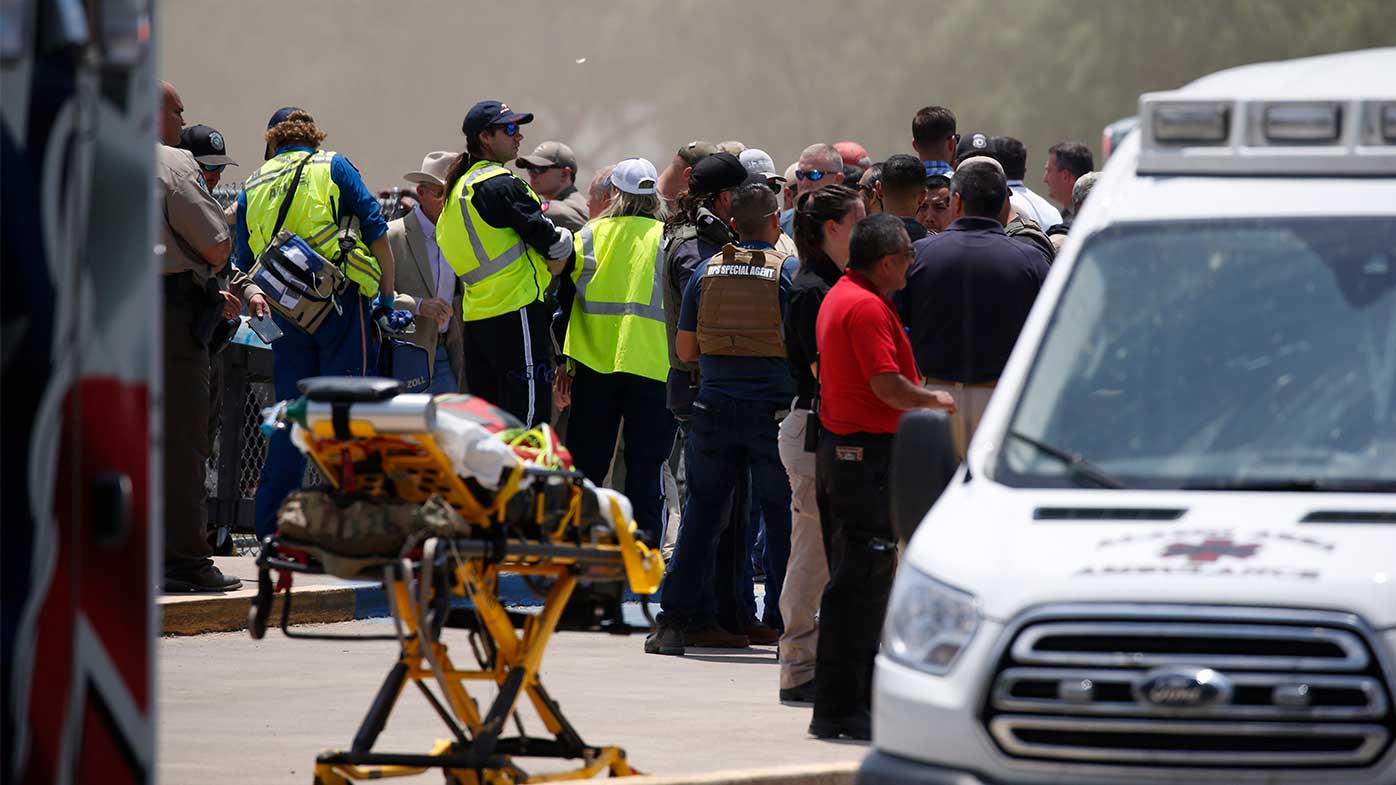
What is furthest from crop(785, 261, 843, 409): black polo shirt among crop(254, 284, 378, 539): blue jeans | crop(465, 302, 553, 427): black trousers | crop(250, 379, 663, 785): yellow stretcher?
crop(465, 302, 553, 427): black trousers

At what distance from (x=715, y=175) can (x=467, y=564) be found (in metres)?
5.05

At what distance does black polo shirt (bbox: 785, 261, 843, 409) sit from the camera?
382 inches

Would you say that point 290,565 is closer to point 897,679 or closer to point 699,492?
point 897,679

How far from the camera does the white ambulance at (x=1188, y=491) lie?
18.0ft

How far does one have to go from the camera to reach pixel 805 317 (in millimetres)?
9719

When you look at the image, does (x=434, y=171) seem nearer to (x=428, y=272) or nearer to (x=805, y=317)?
(x=428, y=272)

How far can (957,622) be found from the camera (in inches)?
226

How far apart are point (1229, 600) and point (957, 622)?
63 cm

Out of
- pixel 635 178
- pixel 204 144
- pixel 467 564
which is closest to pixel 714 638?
pixel 635 178

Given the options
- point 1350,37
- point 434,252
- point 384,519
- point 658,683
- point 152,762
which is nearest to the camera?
point 152,762

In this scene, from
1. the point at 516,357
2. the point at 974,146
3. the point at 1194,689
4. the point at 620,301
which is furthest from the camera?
the point at 974,146

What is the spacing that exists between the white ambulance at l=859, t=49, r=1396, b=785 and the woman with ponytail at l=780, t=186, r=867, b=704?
2765mm

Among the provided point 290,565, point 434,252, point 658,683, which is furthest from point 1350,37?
point 290,565

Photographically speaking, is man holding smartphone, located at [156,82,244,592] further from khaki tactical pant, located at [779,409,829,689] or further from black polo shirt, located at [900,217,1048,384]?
black polo shirt, located at [900,217,1048,384]
